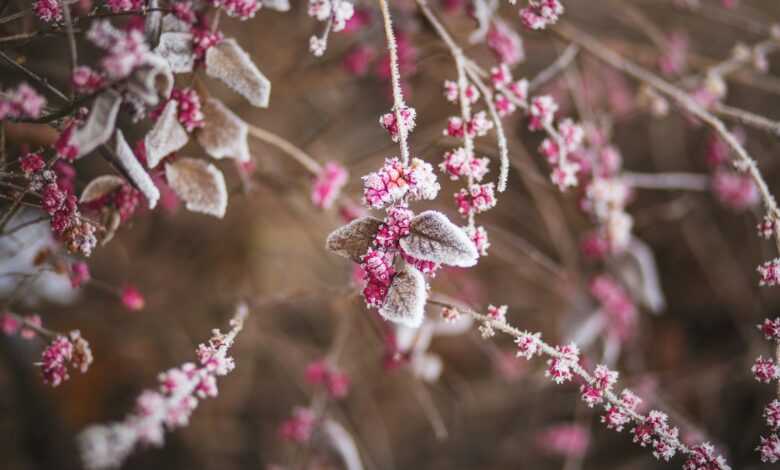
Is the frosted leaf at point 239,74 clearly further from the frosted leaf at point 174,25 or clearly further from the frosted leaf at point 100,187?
the frosted leaf at point 100,187

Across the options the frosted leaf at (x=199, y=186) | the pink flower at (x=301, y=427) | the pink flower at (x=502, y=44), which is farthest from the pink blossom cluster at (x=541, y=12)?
the pink flower at (x=301, y=427)

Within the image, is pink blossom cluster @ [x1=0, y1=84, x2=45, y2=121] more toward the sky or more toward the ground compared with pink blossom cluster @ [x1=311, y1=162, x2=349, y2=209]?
more toward the ground

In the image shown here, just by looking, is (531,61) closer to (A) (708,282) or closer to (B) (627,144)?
(B) (627,144)

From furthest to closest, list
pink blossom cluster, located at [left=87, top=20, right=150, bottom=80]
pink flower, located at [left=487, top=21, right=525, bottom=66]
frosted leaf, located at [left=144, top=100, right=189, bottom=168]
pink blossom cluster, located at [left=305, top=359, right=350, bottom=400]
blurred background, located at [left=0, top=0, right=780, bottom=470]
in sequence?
blurred background, located at [left=0, top=0, right=780, bottom=470]
pink blossom cluster, located at [left=305, top=359, right=350, bottom=400]
pink flower, located at [left=487, top=21, right=525, bottom=66]
frosted leaf, located at [left=144, top=100, right=189, bottom=168]
pink blossom cluster, located at [left=87, top=20, right=150, bottom=80]

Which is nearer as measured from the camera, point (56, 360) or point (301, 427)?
point (56, 360)

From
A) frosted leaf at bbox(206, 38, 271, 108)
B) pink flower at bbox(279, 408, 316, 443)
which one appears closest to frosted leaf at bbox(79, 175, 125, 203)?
frosted leaf at bbox(206, 38, 271, 108)

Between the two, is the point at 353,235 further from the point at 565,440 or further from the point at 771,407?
the point at 565,440

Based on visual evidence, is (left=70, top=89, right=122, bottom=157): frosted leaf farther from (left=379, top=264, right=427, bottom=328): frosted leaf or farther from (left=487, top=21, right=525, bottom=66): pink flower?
(left=487, top=21, right=525, bottom=66): pink flower

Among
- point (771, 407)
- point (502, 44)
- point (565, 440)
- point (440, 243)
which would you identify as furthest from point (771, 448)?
point (565, 440)
